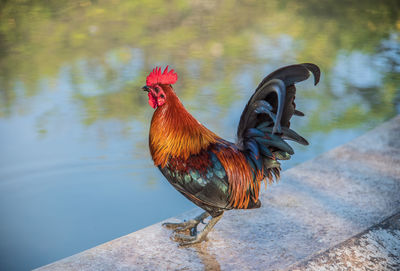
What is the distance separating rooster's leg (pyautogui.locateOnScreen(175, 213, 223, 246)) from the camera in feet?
8.51

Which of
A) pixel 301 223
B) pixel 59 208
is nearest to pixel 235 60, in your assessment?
pixel 59 208

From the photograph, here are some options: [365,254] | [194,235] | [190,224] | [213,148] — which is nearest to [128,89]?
[190,224]

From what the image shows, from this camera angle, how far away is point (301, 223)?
2.83 meters

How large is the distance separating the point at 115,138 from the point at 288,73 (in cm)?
298

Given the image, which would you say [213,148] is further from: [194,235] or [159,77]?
[194,235]

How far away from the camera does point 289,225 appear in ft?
9.20

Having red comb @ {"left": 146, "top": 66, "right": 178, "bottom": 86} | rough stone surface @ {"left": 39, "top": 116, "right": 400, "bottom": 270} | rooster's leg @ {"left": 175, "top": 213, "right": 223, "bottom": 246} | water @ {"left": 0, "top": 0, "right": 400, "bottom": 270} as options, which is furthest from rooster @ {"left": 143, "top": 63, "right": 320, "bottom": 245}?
water @ {"left": 0, "top": 0, "right": 400, "bottom": 270}

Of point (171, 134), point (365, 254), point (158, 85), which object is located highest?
point (158, 85)

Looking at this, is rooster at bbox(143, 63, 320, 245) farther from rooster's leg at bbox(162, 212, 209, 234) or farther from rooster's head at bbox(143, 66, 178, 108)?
rooster's leg at bbox(162, 212, 209, 234)

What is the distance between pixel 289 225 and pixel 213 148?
2.49 feet

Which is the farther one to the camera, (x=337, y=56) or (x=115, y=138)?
(x=337, y=56)

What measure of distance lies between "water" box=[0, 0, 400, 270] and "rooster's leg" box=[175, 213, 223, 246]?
995 mm

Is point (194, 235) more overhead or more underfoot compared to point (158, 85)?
more underfoot

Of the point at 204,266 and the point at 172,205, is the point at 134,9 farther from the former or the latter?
the point at 204,266
